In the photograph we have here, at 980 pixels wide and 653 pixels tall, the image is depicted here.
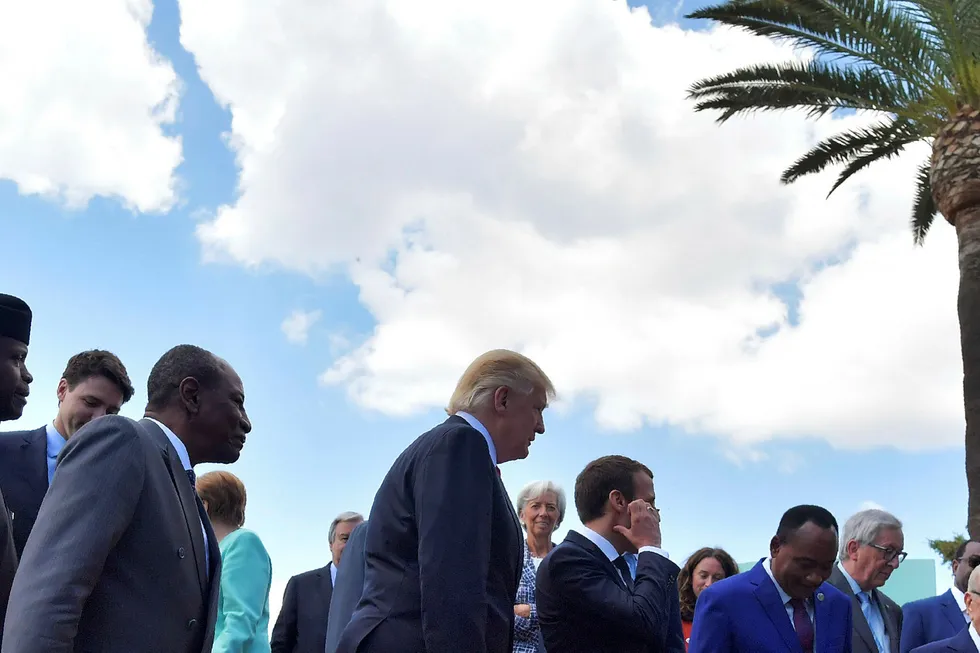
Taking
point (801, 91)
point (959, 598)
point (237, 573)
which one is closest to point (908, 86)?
point (801, 91)

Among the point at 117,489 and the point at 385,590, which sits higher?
the point at 117,489

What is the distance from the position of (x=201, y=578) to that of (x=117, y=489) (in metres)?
0.42

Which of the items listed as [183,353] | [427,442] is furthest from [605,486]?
[183,353]

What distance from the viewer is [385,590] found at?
3506mm

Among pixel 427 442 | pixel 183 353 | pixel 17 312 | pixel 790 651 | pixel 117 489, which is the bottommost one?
pixel 790 651

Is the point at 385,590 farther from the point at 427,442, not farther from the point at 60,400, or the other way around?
the point at 60,400

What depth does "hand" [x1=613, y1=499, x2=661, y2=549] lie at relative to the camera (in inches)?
194

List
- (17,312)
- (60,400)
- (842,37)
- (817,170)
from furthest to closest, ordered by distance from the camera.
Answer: (817,170) < (842,37) < (60,400) < (17,312)

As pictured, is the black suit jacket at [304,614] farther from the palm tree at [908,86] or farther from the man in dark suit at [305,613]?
the palm tree at [908,86]

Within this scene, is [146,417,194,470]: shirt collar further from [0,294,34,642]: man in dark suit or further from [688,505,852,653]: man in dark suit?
[688,505,852,653]: man in dark suit

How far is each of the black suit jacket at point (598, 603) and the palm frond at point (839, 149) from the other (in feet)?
35.2

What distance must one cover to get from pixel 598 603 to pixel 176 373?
213cm

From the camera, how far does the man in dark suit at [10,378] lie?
346 centimetres

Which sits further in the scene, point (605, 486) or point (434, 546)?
point (605, 486)
